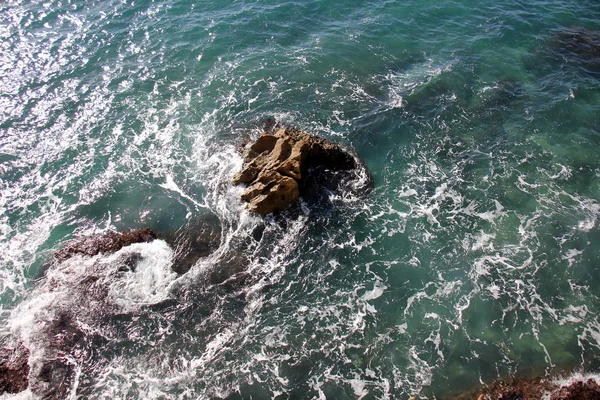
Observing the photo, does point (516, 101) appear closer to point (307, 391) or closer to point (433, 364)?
point (433, 364)

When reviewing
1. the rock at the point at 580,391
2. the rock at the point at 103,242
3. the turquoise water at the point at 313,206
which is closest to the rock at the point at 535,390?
the rock at the point at 580,391

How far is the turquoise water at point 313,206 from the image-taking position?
23219 millimetres

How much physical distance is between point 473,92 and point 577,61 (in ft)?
49.2

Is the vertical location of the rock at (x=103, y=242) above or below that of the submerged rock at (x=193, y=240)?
above

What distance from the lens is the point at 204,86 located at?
41.8 meters

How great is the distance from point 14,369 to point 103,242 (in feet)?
31.7

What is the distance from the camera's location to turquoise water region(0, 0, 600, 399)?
23.2 metres

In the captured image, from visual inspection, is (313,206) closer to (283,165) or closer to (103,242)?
(283,165)

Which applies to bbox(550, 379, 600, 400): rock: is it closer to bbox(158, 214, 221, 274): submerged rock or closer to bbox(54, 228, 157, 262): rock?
bbox(158, 214, 221, 274): submerged rock

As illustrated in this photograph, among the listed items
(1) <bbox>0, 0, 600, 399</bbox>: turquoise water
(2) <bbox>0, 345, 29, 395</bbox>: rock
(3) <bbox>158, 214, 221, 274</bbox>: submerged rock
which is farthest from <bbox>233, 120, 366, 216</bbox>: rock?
(2) <bbox>0, 345, 29, 395</bbox>: rock

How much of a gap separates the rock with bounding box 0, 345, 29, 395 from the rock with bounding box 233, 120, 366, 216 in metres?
17.6

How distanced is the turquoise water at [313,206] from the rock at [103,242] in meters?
0.86

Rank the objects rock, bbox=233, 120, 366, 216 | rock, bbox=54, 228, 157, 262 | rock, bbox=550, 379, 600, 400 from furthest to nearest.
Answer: rock, bbox=233, 120, 366, 216 → rock, bbox=54, 228, 157, 262 → rock, bbox=550, 379, 600, 400

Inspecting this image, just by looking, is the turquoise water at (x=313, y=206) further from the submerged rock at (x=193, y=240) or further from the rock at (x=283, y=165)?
the rock at (x=283, y=165)
